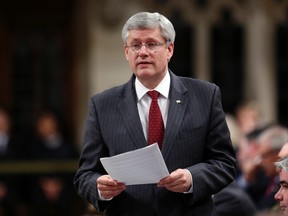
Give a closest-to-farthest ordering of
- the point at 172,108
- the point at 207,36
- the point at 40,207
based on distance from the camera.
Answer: the point at 172,108, the point at 40,207, the point at 207,36

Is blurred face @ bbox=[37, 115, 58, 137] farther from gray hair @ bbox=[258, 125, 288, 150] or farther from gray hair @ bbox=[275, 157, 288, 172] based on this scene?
gray hair @ bbox=[275, 157, 288, 172]

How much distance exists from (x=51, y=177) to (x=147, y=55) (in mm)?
7508

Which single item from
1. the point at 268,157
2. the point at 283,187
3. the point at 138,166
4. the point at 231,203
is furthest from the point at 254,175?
the point at 138,166

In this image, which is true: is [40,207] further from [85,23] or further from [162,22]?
[162,22]

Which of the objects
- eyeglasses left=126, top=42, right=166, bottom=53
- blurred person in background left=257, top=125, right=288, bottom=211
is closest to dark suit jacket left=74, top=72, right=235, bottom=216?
eyeglasses left=126, top=42, right=166, bottom=53

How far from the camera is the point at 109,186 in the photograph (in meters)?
4.27

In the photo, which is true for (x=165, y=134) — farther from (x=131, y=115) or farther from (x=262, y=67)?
(x=262, y=67)

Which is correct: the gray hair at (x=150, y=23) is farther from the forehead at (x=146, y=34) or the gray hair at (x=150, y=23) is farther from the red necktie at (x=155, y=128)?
the red necktie at (x=155, y=128)

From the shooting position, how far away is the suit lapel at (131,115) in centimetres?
444

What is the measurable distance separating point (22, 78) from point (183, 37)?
210 cm

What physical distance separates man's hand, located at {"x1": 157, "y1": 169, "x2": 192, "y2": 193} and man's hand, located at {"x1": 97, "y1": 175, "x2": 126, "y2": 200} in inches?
6.4

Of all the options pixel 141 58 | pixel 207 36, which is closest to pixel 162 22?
pixel 141 58

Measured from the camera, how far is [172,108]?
449cm

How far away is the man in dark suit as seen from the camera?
4.40 meters
